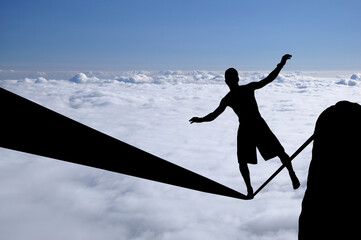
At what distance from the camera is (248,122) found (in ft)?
22.8

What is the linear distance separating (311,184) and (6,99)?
7.00m

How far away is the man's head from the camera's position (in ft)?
21.4

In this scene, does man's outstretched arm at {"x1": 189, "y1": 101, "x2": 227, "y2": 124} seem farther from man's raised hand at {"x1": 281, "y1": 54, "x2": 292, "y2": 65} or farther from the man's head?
man's raised hand at {"x1": 281, "y1": 54, "x2": 292, "y2": 65}

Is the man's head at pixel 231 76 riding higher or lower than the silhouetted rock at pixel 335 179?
higher

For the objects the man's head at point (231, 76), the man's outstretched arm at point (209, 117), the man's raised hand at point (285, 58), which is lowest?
the man's outstretched arm at point (209, 117)

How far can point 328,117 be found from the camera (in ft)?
23.4

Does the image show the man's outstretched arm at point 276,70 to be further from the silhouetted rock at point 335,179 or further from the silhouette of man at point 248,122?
the silhouetted rock at point 335,179

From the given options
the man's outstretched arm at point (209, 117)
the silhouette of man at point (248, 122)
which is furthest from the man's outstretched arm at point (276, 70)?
the man's outstretched arm at point (209, 117)

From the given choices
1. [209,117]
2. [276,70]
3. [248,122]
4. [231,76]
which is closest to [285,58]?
[276,70]

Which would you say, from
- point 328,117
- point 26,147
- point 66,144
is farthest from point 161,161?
point 328,117

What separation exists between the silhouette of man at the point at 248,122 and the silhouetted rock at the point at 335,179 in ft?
2.22

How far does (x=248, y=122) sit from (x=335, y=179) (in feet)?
7.96

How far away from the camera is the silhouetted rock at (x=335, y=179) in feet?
20.3

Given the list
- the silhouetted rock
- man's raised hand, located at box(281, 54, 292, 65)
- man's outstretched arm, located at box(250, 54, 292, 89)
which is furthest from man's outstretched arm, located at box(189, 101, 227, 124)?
the silhouetted rock
